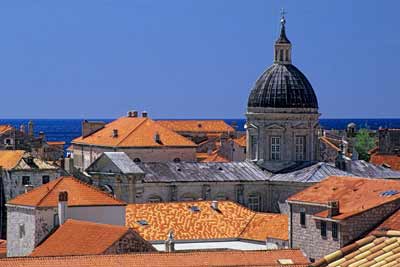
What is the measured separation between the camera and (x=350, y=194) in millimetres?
53781

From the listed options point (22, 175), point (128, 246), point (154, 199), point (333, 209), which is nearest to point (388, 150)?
point (22, 175)

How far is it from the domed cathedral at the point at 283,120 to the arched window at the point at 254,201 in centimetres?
195

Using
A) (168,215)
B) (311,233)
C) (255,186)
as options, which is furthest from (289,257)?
(255,186)

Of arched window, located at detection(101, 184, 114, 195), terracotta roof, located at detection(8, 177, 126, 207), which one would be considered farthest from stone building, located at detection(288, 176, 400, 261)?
arched window, located at detection(101, 184, 114, 195)

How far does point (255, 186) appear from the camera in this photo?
76.0 m

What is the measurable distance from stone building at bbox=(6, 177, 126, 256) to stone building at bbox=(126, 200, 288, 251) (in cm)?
405

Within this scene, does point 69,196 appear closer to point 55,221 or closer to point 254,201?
point 55,221

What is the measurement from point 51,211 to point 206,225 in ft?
39.8

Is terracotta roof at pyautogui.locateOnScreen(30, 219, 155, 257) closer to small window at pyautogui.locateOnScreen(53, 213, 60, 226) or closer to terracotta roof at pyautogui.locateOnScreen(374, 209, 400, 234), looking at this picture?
small window at pyautogui.locateOnScreen(53, 213, 60, 226)

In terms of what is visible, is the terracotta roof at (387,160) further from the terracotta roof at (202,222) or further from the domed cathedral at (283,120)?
the terracotta roof at (202,222)

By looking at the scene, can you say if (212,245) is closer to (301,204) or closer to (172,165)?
(301,204)

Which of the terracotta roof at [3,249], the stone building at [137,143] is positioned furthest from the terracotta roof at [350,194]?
the stone building at [137,143]

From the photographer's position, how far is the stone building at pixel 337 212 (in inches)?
1861

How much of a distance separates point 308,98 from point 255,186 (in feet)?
20.9
